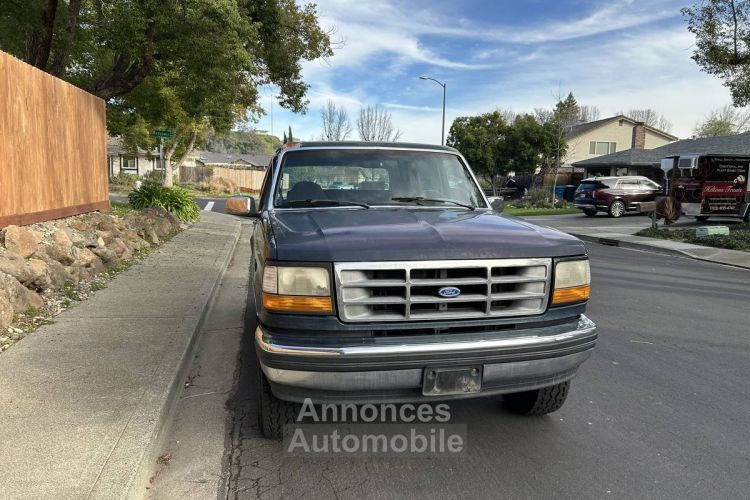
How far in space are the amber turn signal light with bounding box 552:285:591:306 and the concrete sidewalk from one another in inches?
96.3

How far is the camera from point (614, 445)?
352 centimetres

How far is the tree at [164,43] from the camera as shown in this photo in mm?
11305

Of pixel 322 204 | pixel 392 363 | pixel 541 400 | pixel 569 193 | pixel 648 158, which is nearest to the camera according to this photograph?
pixel 392 363

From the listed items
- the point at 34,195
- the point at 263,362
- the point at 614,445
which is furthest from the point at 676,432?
the point at 34,195

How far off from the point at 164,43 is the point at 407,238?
10.9m

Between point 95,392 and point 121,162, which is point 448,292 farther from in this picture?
point 121,162

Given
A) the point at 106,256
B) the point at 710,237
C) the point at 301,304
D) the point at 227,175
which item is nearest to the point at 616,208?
the point at 710,237

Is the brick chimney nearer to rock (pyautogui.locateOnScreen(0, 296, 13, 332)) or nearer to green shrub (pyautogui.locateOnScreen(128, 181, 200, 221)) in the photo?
green shrub (pyautogui.locateOnScreen(128, 181, 200, 221))

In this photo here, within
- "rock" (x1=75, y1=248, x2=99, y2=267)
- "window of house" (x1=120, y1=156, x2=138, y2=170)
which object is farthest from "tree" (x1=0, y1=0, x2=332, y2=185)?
"window of house" (x1=120, y1=156, x2=138, y2=170)

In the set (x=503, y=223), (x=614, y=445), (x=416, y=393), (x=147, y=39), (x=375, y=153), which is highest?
(x=147, y=39)

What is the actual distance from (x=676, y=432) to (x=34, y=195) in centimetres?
785

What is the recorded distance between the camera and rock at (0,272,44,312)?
17.4 feet

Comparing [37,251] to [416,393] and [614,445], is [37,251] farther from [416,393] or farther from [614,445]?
[614,445]

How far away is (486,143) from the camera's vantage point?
135 feet
